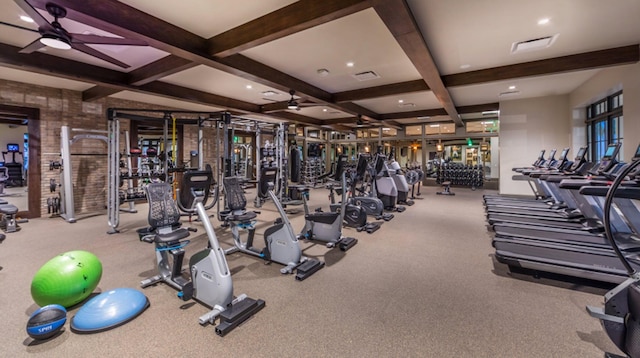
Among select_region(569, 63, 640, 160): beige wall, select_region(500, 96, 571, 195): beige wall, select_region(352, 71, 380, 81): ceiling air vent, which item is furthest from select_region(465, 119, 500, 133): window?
select_region(352, 71, 380, 81): ceiling air vent

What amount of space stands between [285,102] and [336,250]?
6131 mm

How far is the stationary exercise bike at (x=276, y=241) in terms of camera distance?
10.3 ft

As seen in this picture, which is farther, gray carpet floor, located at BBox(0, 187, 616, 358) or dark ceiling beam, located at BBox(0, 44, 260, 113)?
dark ceiling beam, located at BBox(0, 44, 260, 113)

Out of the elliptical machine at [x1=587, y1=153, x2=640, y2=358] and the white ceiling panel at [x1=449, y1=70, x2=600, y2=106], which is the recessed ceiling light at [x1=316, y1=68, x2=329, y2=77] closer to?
the white ceiling panel at [x1=449, y1=70, x2=600, y2=106]

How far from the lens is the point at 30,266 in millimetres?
3367

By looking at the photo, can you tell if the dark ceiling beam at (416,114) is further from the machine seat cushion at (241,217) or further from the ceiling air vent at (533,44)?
the machine seat cushion at (241,217)

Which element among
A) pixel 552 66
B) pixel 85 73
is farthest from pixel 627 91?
pixel 85 73

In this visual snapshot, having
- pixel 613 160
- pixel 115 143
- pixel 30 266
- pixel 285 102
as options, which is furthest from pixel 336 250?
pixel 285 102

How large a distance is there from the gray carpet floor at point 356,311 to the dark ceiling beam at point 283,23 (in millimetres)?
2847

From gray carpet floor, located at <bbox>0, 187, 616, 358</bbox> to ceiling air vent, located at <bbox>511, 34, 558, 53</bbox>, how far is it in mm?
3297

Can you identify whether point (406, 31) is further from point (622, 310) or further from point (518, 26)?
point (622, 310)

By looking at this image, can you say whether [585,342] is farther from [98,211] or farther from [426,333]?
[98,211]

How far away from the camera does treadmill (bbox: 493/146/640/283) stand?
8.57 ft

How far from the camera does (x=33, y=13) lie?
2.42m
